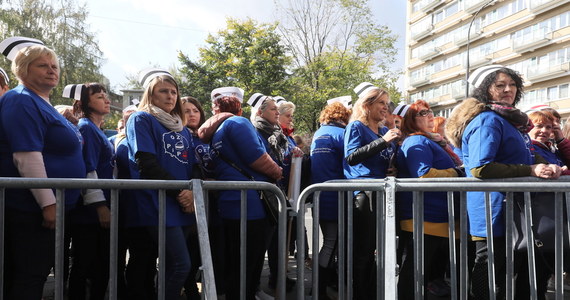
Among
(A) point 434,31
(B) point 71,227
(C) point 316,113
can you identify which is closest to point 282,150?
(B) point 71,227

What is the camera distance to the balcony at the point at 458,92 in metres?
47.6

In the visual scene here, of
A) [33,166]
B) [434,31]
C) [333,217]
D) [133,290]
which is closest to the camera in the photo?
[33,166]

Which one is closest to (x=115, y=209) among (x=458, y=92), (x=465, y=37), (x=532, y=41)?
(x=532, y=41)

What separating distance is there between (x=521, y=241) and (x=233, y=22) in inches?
1022

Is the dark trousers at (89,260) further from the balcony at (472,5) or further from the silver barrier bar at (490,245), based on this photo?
the balcony at (472,5)

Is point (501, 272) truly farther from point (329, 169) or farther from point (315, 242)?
point (329, 169)

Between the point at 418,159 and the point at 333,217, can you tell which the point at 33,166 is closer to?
the point at 333,217

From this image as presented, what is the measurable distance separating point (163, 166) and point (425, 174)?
1.97 m

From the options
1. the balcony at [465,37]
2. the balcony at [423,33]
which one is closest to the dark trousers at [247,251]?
the balcony at [465,37]

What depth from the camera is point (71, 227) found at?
336 centimetres

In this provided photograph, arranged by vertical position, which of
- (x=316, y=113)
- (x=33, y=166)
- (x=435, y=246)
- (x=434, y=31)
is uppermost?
(x=434, y=31)

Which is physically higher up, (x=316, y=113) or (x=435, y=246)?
(x=316, y=113)

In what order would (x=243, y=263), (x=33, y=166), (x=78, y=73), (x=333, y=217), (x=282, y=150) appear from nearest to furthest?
1. (x=33, y=166)
2. (x=243, y=263)
3. (x=333, y=217)
4. (x=282, y=150)
5. (x=78, y=73)

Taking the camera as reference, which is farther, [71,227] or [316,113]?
[316,113]
